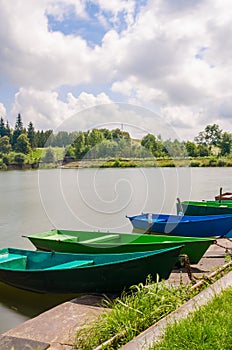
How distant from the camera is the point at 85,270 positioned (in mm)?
5828

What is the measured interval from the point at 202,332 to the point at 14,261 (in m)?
4.55

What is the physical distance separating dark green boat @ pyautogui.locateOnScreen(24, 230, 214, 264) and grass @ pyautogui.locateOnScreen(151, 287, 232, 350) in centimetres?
286

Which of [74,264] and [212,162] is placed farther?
[212,162]

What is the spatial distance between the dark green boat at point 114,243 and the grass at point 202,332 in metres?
2.86

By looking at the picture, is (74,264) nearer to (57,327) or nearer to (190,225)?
(57,327)

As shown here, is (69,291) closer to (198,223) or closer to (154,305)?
(154,305)

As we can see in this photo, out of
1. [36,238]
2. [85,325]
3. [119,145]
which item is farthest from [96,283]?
[36,238]

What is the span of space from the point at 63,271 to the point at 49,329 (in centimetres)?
140

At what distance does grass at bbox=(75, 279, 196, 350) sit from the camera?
144 inches

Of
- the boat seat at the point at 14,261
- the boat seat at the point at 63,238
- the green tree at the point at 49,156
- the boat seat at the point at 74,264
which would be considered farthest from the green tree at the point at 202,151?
the boat seat at the point at 74,264

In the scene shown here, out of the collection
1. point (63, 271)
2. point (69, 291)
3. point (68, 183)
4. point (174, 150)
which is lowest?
point (69, 291)

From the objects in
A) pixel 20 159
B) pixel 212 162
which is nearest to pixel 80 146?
pixel 20 159

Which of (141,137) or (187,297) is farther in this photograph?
(141,137)

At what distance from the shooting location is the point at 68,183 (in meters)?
8.38
